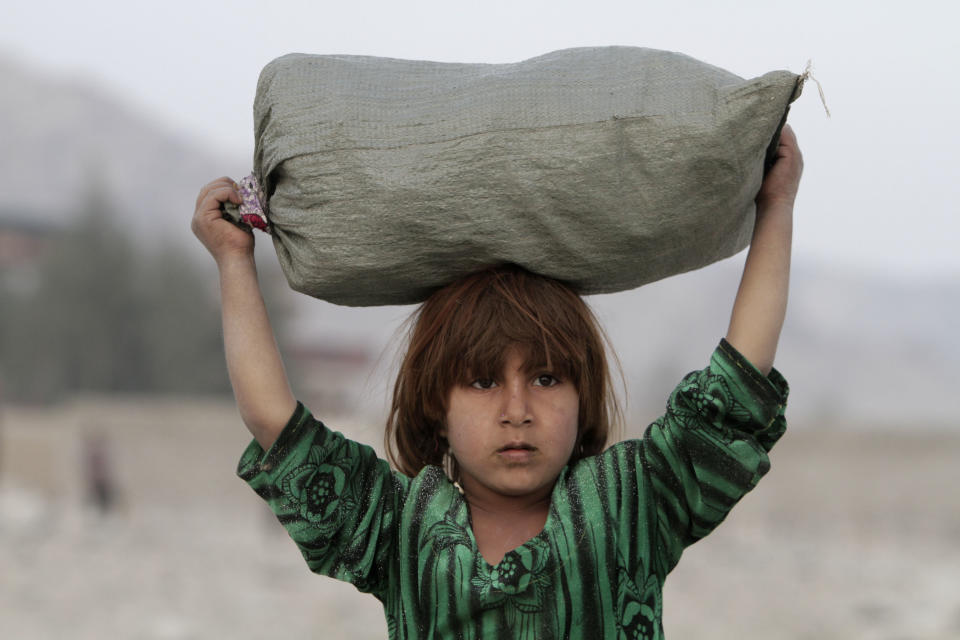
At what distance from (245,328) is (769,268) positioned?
2.67 feet

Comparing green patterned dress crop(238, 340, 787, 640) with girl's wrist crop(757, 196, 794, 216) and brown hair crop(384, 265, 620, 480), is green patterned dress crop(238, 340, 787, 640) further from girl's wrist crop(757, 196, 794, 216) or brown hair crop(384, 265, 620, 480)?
girl's wrist crop(757, 196, 794, 216)

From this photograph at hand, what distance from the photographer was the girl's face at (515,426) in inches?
67.2

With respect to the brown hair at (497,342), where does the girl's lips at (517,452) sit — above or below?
below

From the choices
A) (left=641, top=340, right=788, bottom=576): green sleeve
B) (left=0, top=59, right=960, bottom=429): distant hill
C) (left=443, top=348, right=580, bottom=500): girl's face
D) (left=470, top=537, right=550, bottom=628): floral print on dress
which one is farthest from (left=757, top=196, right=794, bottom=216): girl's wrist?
(left=0, top=59, right=960, bottom=429): distant hill

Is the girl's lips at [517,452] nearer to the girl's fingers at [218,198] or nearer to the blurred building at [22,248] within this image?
the girl's fingers at [218,198]

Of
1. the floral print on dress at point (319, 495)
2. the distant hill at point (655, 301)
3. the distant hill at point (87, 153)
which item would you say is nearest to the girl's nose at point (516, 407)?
the floral print on dress at point (319, 495)

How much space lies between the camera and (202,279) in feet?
109

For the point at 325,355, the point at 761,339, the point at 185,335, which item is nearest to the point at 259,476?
the point at 761,339

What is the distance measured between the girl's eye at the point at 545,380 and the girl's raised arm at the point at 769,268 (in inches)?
10.9

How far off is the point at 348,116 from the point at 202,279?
32.6 m

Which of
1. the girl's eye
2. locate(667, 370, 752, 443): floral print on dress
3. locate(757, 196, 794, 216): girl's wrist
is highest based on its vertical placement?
locate(757, 196, 794, 216): girl's wrist

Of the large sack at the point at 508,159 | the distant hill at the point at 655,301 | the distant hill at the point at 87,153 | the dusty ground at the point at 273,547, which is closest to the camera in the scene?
the large sack at the point at 508,159

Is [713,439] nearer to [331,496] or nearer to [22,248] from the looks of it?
[331,496]

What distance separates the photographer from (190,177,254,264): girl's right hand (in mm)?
1792
